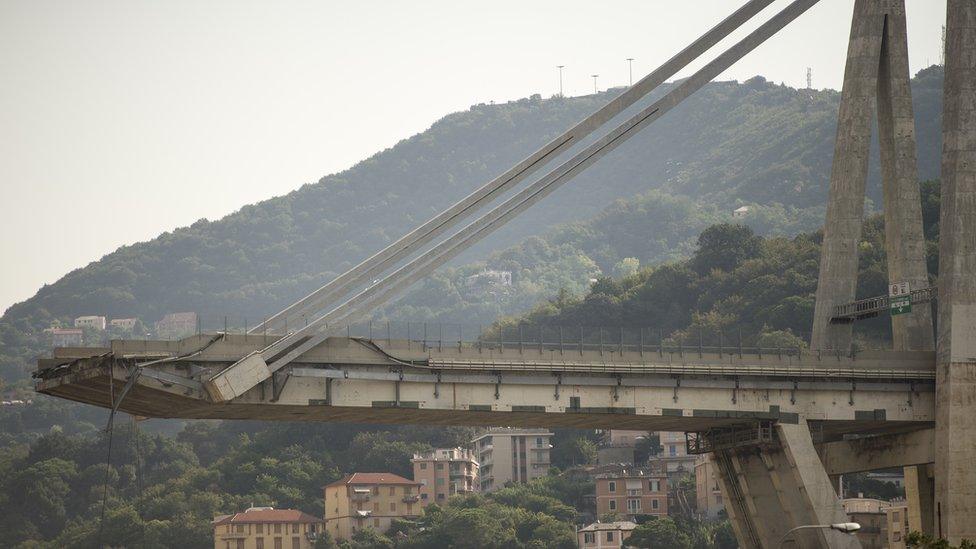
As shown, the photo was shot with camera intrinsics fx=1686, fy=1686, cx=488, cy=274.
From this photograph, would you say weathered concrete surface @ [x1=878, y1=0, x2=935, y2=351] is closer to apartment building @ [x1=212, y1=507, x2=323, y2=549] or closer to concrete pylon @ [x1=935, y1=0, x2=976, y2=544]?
concrete pylon @ [x1=935, y1=0, x2=976, y2=544]

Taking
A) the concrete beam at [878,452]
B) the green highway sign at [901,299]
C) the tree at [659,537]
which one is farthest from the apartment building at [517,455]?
the green highway sign at [901,299]

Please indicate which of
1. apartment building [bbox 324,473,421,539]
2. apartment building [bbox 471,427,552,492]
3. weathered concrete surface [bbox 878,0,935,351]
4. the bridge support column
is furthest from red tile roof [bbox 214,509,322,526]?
weathered concrete surface [bbox 878,0,935,351]

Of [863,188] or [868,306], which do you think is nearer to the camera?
[868,306]

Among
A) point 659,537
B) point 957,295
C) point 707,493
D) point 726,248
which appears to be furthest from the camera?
point 726,248

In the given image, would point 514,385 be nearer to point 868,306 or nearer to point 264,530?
point 868,306

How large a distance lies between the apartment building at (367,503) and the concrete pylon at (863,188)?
3993 inches

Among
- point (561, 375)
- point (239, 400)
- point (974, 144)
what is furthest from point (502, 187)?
point (974, 144)

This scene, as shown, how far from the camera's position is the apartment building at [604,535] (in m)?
150

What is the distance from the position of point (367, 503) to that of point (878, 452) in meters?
104

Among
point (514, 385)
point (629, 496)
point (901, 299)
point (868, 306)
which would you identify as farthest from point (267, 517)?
point (514, 385)

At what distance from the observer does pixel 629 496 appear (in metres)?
166

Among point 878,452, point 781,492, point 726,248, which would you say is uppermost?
point 726,248

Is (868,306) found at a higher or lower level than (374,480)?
higher

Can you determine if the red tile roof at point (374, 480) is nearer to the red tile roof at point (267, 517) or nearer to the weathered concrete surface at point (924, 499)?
the red tile roof at point (267, 517)
